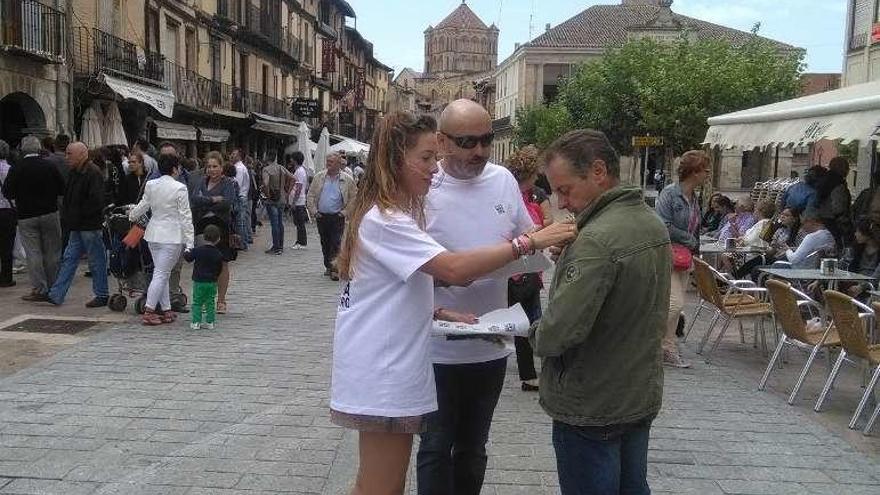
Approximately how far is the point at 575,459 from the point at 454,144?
1307 millimetres

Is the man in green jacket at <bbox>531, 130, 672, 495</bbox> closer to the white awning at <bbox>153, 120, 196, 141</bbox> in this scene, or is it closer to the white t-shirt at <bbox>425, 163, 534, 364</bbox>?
the white t-shirt at <bbox>425, 163, 534, 364</bbox>

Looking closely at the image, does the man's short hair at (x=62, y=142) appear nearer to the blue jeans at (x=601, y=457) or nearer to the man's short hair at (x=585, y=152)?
the man's short hair at (x=585, y=152)

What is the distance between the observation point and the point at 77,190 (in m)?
8.66

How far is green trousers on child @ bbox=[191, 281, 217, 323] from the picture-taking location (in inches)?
309

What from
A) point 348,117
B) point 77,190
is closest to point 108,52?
point 77,190

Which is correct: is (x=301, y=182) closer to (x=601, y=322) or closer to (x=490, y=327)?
(x=490, y=327)

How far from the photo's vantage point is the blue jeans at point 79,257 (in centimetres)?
877

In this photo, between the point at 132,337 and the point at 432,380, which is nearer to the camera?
the point at 432,380

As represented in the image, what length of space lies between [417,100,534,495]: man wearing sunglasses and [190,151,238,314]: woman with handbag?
558 centimetres

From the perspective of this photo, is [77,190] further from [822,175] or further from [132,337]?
[822,175]

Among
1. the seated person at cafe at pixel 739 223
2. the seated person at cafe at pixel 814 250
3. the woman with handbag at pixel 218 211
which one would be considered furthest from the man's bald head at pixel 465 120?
the seated person at cafe at pixel 739 223

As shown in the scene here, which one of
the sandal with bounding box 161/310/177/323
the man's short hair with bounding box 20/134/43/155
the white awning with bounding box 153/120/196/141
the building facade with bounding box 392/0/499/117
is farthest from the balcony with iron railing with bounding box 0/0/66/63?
the building facade with bounding box 392/0/499/117

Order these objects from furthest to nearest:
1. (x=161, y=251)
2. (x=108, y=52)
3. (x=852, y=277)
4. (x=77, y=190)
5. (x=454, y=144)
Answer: (x=108, y=52) < (x=77, y=190) < (x=161, y=251) < (x=852, y=277) < (x=454, y=144)

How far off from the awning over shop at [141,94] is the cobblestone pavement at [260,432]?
39.2ft
